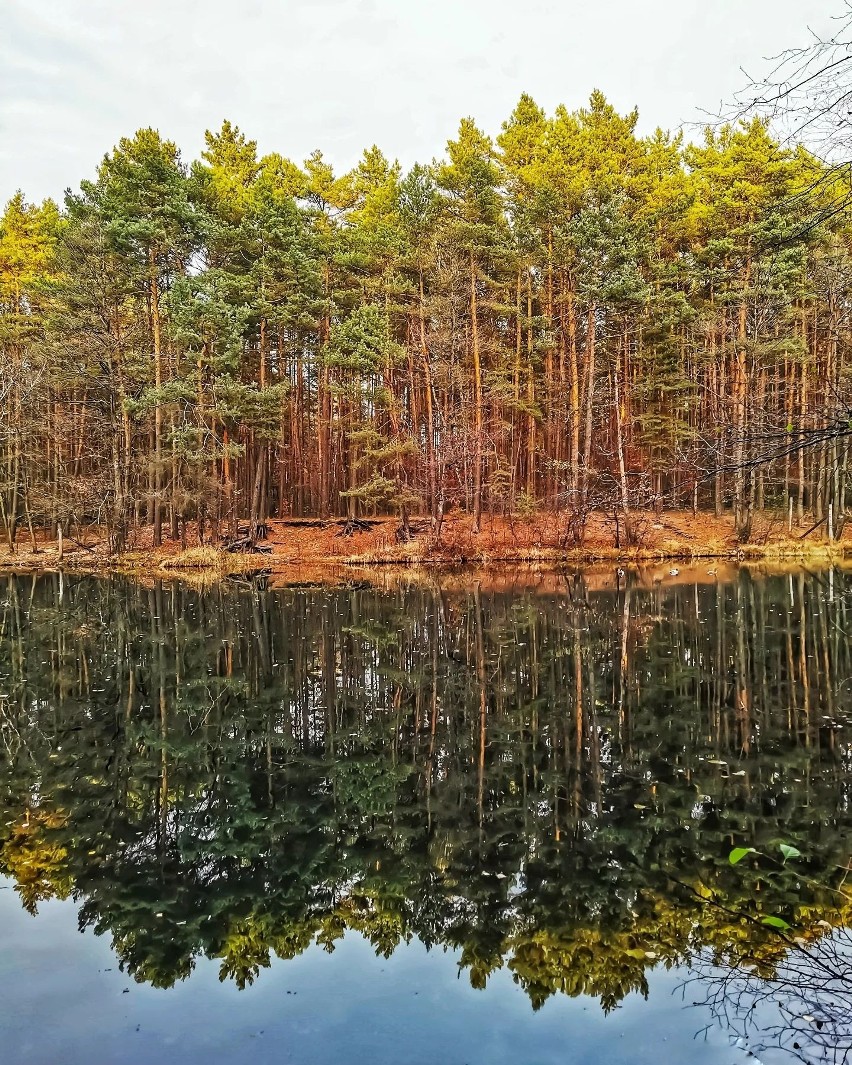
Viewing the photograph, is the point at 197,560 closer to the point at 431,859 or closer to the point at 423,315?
the point at 423,315

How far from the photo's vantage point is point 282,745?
335 inches

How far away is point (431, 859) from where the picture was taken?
5781 millimetres

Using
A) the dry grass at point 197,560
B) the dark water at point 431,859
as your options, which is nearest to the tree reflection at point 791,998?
the dark water at point 431,859

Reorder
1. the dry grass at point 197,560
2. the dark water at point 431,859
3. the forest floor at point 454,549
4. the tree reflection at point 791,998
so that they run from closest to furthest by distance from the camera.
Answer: the tree reflection at point 791,998, the dark water at point 431,859, the forest floor at point 454,549, the dry grass at point 197,560

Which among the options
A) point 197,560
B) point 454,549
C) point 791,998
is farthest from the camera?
point 454,549

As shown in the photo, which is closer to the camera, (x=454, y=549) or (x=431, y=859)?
(x=431, y=859)

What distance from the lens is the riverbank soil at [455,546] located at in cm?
2756

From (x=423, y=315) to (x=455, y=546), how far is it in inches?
382

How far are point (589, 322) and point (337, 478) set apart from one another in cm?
1692

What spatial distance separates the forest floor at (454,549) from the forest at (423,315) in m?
1.11

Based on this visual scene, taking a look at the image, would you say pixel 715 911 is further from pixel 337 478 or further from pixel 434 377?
pixel 337 478

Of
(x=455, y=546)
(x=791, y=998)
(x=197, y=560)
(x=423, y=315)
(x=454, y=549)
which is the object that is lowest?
(x=791, y=998)

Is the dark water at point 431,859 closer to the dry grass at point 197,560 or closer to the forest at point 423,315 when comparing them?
the dry grass at point 197,560

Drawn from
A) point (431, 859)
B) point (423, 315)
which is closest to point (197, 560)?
point (423, 315)
